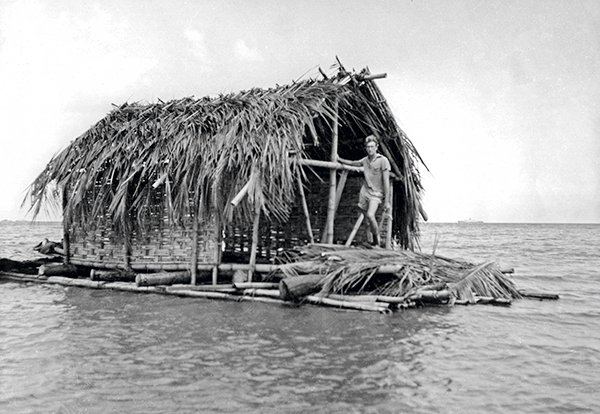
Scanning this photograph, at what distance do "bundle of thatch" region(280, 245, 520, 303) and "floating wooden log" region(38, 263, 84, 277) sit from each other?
4708mm

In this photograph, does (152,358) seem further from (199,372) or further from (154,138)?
(154,138)

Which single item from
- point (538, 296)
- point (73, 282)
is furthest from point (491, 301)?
point (73, 282)

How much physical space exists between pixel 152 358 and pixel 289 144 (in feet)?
14.4

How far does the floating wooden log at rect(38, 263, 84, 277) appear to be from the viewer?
1020cm

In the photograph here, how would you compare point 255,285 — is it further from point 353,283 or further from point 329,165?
point 329,165

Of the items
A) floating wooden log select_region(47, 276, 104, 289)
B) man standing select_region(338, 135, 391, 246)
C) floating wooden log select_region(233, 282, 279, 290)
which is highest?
man standing select_region(338, 135, 391, 246)

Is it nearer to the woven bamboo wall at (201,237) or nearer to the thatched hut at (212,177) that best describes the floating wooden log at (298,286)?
the thatched hut at (212,177)

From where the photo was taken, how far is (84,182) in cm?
955

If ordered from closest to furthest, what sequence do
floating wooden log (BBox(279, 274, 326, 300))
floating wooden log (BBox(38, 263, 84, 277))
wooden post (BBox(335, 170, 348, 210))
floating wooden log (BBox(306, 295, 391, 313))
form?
floating wooden log (BBox(306, 295, 391, 313)) → floating wooden log (BBox(279, 274, 326, 300)) → wooden post (BBox(335, 170, 348, 210)) → floating wooden log (BBox(38, 263, 84, 277))

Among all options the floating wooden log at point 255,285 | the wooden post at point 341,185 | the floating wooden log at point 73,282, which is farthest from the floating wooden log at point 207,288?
the wooden post at point 341,185

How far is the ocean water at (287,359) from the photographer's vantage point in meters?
4.16

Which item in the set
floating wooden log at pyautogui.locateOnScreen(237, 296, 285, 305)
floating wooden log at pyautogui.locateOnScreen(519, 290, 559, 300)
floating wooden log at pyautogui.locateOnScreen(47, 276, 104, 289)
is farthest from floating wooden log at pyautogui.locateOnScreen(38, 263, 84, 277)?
floating wooden log at pyautogui.locateOnScreen(519, 290, 559, 300)

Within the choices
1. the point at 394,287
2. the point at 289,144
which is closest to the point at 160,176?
the point at 289,144

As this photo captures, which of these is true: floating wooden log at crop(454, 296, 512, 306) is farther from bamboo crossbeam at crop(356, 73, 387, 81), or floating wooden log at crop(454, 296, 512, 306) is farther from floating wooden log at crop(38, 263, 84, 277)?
floating wooden log at crop(38, 263, 84, 277)
